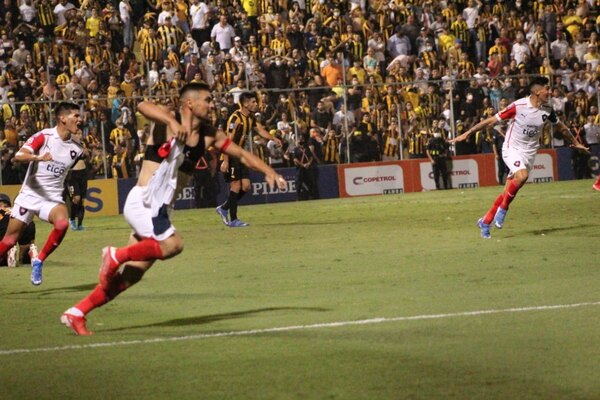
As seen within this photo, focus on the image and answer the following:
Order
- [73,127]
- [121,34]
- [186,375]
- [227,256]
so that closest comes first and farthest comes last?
[186,375] < [73,127] < [227,256] < [121,34]

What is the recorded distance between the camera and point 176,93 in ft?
103

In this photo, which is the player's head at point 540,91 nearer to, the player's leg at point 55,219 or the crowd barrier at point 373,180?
the player's leg at point 55,219

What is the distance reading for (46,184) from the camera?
14523mm

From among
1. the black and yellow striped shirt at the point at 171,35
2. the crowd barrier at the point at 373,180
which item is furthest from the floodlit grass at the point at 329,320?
the black and yellow striped shirt at the point at 171,35

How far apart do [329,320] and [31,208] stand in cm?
524

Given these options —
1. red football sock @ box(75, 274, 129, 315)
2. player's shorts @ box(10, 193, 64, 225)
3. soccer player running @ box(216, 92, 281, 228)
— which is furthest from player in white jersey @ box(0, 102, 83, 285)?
soccer player running @ box(216, 92, 281, 228)

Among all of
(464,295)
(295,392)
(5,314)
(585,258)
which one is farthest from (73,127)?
(295,392)

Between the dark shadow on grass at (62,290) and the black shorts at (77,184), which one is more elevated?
the black shorts at (77,184)

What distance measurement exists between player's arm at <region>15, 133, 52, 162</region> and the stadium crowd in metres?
14.5

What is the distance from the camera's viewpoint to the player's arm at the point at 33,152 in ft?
46.5

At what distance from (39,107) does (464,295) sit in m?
19.6

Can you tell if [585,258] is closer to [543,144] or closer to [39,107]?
[39,107]

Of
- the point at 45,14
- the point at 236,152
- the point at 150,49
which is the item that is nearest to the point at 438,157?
the point at 150,49

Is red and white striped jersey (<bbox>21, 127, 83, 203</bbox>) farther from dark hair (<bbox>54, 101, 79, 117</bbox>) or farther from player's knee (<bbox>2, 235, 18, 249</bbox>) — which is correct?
player's knee (<bbox>2, 235, 18, 249</bbox>)
